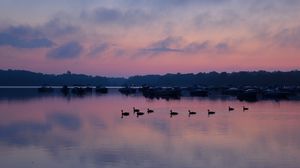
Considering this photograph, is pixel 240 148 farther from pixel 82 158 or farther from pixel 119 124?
pixel 119 124

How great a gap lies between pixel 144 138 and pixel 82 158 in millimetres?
7592

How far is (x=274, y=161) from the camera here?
65.2 feet

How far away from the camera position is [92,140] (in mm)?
27000

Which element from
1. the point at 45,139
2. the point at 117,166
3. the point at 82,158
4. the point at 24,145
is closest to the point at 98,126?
the point at 45,139

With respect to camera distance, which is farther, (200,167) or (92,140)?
(92,140)

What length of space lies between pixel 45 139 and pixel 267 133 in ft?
47.2

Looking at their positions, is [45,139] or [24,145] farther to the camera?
[45,139]

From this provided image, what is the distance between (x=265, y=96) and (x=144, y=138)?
208 feet

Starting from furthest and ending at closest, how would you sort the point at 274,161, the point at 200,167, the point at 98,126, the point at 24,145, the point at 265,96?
1. the point at 265,96
2. the point at 98,126
3. the point at 24,145
4. the point at 274,161
5. the point at 200,167

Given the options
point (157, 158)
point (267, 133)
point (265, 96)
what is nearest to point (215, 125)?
point (267, 133)

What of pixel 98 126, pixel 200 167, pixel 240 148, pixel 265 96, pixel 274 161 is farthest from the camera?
pixel 265 96

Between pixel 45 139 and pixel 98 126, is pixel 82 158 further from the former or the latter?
pixel 98 126

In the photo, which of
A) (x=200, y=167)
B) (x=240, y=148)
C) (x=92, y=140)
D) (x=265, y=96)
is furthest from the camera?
(x=265, y=96)

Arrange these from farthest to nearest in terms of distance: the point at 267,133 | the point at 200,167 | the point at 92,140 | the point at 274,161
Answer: the point at 267,133 < the point at 92,140 < the point at 274,161 < the point at 200,167
